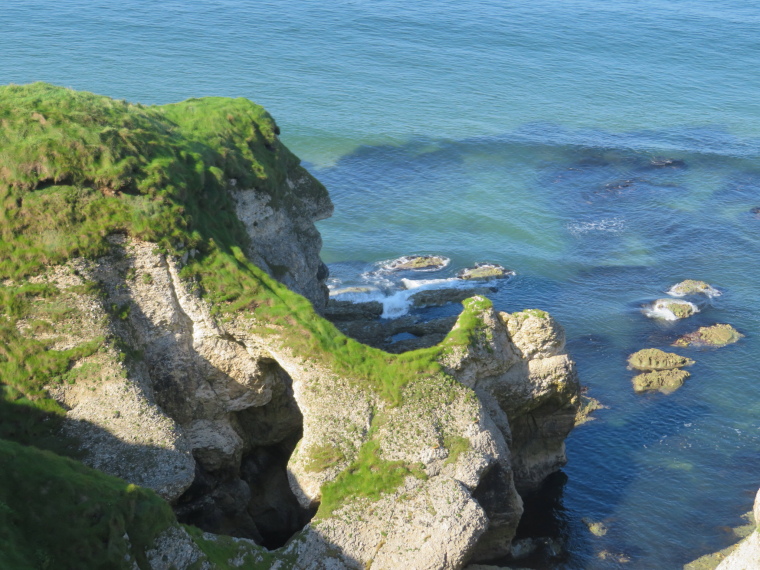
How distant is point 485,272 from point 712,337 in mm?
18227

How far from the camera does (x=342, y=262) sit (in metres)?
70.6

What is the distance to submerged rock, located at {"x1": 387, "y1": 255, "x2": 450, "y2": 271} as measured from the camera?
227ft

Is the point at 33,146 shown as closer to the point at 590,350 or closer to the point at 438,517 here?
the point at 438,517

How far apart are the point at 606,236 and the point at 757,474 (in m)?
34.9

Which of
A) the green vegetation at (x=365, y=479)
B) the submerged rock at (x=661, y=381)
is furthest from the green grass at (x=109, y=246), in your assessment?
the submerged rock at (x=661, y=381)

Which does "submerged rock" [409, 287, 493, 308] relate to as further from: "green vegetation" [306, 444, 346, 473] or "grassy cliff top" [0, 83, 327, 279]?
"green vegetation" [306, 444, 346, 473]

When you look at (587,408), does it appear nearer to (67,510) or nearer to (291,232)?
(291,232)

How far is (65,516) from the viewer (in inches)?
965

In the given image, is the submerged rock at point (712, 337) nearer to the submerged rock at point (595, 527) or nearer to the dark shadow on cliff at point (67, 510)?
the submerged rock at point (595, 527)

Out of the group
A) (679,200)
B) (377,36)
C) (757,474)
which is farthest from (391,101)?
(757,474)

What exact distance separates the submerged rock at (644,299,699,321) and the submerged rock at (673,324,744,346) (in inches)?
93.0

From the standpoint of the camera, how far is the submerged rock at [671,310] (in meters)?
61.0

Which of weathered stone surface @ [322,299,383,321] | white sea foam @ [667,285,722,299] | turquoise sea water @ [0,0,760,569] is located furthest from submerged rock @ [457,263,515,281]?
white sea foam @ [667,285,722,299]

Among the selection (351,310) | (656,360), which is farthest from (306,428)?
(656,360)
